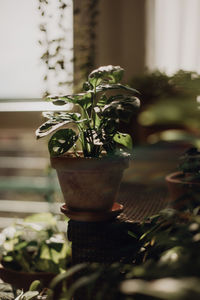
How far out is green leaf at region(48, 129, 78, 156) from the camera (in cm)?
122

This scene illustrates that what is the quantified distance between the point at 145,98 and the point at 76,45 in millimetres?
670

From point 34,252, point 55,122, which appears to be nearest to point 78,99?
point 55,122

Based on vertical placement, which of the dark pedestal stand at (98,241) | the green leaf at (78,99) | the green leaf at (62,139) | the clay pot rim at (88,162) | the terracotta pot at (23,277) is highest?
the green leaf at (78,99)

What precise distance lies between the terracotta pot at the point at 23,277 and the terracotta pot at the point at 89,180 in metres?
0.64

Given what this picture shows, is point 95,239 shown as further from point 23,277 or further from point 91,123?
point 23,277

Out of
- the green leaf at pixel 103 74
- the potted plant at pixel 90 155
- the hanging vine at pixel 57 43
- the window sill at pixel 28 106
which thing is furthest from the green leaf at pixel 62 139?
the window sill at pixel 28 106

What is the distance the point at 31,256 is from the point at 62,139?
919 mm

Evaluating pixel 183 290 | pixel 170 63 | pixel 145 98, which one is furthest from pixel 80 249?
pixel 170 63

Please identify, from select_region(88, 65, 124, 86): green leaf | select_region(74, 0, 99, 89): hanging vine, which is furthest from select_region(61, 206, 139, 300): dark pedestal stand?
select_region(74, 0, 99, 89): hanging vine

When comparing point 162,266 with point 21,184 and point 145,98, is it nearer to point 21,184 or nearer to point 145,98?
point 145,98

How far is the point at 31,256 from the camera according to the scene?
6.32ft

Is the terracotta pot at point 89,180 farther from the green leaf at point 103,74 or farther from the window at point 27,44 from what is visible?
the window at point 27,44

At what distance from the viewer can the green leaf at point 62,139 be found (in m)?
1.22

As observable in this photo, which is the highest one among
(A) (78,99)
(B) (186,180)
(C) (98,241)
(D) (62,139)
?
(A) (78,99)
